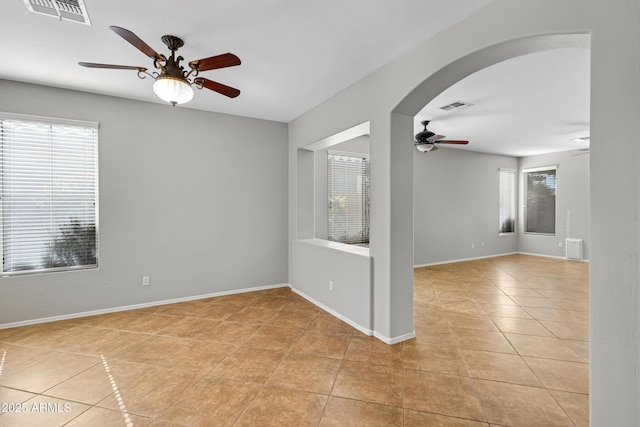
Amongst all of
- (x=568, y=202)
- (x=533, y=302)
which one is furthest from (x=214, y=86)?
(x=568, y=202)

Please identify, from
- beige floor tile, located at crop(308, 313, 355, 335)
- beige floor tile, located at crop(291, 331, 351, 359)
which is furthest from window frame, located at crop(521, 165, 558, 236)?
beige floor tile, located at crop(291, 331, 351, 359)

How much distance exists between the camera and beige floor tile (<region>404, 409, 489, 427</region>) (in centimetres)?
185

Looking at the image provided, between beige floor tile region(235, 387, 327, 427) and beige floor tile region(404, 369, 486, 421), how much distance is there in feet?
2.14

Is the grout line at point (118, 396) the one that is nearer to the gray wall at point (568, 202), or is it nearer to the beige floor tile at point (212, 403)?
the beige floor tile at point (212, 403)

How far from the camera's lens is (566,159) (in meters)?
7.44

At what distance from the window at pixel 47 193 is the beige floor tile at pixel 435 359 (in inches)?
158

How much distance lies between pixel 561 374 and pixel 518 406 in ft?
2.40

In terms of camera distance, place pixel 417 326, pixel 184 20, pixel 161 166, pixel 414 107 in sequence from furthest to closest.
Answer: pixel 161 166, pixel 417 326, pixel 414 107, pixel 184 20

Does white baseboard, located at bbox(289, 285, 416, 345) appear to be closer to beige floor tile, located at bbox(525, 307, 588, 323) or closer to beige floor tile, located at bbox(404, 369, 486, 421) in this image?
beige floor tile, located at bbox(404, 369, 486, 421)

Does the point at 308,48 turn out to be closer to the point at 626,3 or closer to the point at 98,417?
the point at 626,3

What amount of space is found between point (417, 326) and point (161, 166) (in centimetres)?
402

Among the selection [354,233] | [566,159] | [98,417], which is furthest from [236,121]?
[566,159]

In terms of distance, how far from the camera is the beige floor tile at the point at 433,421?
6.08 feet

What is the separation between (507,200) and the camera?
8.28 metres
